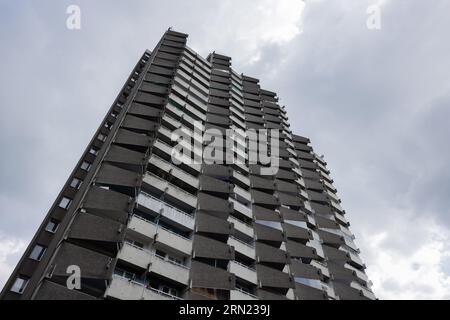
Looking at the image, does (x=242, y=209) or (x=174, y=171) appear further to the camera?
(x=242, y=209)

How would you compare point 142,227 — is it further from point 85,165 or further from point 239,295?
point 85,165

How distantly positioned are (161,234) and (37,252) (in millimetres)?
8130

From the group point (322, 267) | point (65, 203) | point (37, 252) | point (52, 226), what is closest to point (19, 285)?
point (37, 252)

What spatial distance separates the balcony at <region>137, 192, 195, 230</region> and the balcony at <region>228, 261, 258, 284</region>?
365cm

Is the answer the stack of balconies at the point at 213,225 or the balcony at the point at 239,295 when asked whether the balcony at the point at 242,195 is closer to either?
the stack of balconies at the point at 213,225

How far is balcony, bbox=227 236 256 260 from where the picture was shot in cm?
2490

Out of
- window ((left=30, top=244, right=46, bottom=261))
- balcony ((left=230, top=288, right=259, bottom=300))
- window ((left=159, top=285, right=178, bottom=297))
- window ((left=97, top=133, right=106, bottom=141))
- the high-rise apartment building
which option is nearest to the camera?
the high-rise apartment building

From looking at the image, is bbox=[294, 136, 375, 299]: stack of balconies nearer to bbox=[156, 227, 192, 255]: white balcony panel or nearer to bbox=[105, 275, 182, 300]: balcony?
bbox=[156, 227, 192, 255]: white balcony panel

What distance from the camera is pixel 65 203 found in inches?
1007

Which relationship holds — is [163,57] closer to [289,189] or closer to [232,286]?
[289,189]

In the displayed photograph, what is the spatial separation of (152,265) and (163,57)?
28212 mm

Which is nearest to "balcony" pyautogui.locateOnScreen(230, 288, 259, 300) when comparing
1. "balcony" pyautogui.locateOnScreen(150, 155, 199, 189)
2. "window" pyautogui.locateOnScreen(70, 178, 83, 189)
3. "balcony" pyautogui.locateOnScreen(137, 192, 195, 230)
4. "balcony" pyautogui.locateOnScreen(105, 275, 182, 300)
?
"balcony" pyautogui.locateOnScreen(105, 275, 182, 300)

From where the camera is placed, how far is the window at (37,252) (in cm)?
2200

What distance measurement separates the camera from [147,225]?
21.1 meters
